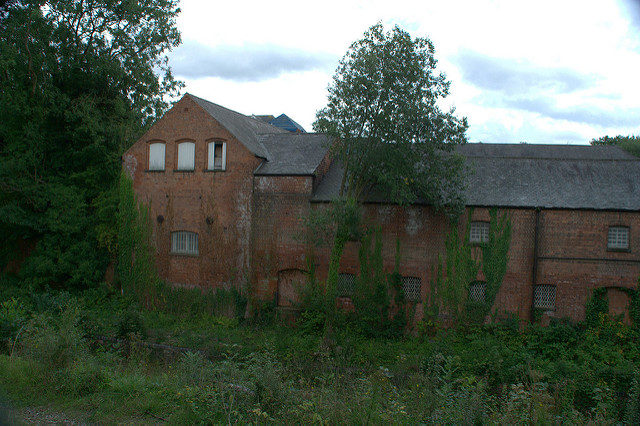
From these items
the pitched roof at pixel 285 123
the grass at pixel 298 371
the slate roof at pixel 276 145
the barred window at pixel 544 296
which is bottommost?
the grass at pixel 298 371

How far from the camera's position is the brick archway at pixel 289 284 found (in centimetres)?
1648

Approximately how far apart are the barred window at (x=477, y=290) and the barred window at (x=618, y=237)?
4.13 m

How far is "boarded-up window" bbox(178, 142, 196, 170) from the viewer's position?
1758 cm

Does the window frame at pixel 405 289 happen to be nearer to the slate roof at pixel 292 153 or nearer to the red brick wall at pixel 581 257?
the red brick wall at pixel 581 257

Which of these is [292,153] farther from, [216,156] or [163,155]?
[163,155]

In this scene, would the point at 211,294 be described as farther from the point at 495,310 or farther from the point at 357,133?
the point at 495,310

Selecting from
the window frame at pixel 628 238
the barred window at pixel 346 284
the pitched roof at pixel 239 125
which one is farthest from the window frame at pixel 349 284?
the window frame at pixel 628 238

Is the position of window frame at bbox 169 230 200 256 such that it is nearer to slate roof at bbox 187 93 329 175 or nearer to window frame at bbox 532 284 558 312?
slate roof at bbox 187 93 329 175

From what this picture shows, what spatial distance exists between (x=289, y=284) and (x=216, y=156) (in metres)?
5.51

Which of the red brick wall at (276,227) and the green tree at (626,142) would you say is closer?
the red brick wall at (276,227)

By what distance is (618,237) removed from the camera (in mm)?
14883

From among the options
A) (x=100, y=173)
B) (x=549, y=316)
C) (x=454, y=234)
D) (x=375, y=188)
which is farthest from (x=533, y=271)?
(x=100, y=173)

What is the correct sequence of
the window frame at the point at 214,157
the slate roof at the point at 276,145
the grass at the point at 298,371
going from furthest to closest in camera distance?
the window frame at the point at 214,157
the slate roof at the point at 276,145
the grass at the point at 298,371

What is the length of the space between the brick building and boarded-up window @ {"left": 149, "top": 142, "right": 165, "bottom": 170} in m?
0.05
